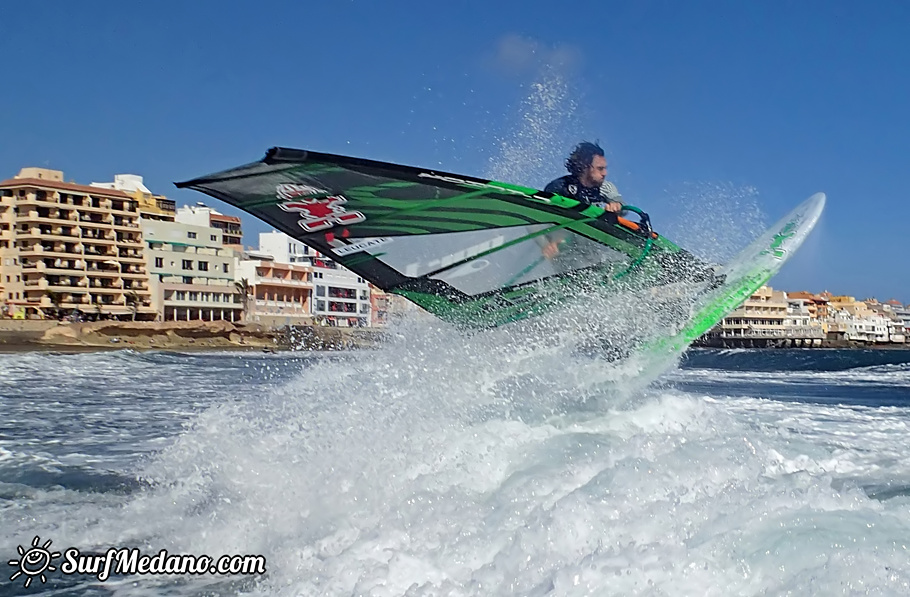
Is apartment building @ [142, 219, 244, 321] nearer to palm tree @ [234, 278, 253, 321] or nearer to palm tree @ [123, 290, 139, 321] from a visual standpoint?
palm tree @ [234, 278, 253, 321]

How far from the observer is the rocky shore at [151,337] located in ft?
127

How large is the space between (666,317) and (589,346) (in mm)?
920

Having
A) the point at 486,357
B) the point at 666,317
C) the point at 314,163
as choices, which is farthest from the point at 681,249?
the point at 314,163

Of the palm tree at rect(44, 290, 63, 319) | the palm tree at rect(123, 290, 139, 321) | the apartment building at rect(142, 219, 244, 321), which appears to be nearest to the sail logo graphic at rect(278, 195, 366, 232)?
the palm tree at rect(44, 290, 63, 319)

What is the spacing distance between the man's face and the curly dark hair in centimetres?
3

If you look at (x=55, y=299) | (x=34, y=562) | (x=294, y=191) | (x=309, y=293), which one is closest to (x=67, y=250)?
(x=55, y=299)

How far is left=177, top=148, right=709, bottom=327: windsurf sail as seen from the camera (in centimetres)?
550

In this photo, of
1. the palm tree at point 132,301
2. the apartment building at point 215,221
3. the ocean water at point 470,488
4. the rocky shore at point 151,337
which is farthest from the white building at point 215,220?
the ocean water at point 470,488

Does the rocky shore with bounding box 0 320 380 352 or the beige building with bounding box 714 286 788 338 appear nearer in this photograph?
the rocky shore with bounding box 0 320 380 352

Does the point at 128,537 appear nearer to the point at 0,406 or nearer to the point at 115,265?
the point at 0,406

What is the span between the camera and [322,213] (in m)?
6.19

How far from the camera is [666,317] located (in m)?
7.57

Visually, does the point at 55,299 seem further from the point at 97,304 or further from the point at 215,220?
the point at 215,220

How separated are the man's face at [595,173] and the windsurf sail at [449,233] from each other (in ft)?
1.92
